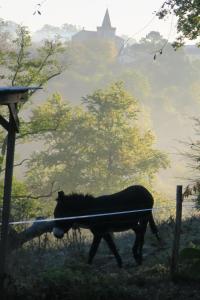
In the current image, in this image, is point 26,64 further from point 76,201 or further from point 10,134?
point 10,134

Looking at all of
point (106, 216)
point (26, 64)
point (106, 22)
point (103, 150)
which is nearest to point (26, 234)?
point (106, 216)

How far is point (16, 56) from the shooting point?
37.2 metres

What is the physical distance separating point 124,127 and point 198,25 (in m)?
46.7

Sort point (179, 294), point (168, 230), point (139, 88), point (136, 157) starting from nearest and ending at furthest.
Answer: point (179, 294), point (168, 230), point (136, 157), point (139, 88)

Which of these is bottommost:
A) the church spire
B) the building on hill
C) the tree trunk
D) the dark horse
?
the tree trunk

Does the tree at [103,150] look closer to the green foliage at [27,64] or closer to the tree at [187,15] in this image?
the green foliage at [27,64]

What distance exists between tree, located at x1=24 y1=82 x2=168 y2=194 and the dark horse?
45550 mm

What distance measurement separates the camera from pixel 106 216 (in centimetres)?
1077

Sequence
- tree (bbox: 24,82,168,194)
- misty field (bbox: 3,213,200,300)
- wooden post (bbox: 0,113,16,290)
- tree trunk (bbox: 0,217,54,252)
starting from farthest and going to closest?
tree (bbox: 24,82,168,194), tree trunk (bbox: 0,217,54,252), wooden post (bbox: 0,113,16,290), misty field (bbox: 3,213,200,300)

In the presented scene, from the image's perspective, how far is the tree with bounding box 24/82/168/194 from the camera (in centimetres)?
5762

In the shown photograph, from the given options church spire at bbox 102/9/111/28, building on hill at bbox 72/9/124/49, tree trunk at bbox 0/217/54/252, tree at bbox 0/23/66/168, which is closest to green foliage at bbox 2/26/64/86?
tree at bbox 0/23/66/168

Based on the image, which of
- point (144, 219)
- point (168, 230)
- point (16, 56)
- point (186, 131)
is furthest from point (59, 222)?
point (186, 131)

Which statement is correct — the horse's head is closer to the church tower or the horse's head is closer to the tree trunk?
the tree trunk

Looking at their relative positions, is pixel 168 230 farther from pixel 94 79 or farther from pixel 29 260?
pixel 94 79
